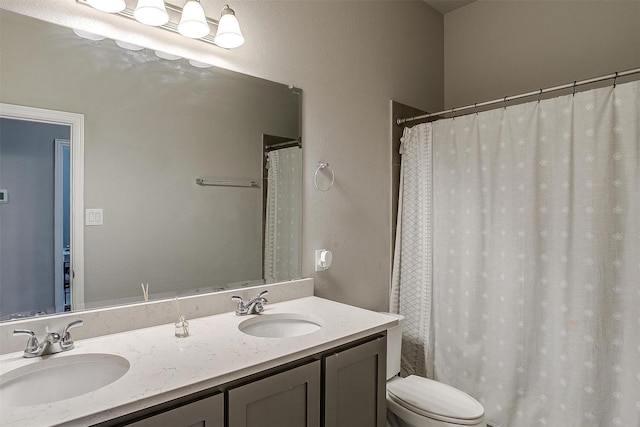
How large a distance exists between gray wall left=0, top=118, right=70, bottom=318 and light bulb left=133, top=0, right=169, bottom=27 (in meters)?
0.50

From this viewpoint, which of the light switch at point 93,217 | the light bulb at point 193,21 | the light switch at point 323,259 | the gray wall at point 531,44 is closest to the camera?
the light switch at point 93,217

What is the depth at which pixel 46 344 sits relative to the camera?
115cm

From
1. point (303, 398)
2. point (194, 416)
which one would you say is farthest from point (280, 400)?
point (194, 416)

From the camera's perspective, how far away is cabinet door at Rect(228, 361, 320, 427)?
1070mm

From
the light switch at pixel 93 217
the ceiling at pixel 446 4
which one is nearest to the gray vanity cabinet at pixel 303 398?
the light switch at pixel 93 217

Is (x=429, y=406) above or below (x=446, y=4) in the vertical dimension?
below

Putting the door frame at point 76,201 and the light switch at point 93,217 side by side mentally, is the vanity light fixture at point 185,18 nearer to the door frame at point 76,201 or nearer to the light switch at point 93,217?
the door frame at point 76,201

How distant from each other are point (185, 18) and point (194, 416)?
1.41m

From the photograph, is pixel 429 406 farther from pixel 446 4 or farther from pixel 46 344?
pixel 446 4

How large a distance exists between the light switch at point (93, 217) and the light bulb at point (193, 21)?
79 centimetres

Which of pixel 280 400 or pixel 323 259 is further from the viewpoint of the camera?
pixel 323 259

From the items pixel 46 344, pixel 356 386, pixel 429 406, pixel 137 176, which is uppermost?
pixel 137 176

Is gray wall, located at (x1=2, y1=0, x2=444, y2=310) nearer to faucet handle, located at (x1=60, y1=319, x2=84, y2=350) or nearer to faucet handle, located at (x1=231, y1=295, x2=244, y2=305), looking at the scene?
faucet handle, located at (x1=231, y1=295, x2=244, y2=305)

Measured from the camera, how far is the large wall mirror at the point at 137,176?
1.23 meters
